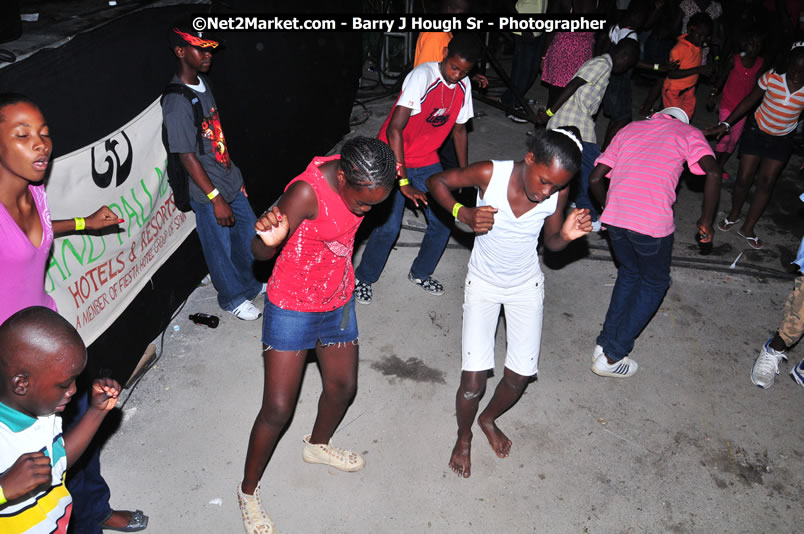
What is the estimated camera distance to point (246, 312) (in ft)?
16.0

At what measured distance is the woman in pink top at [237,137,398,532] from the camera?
2760 millimetres

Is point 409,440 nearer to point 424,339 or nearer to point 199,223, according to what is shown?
point 424,339

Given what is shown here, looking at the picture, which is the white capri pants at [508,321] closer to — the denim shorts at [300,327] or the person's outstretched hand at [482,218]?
the person's outstretched hand at [482,218]

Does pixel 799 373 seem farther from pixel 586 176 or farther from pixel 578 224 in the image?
pixel 578 224

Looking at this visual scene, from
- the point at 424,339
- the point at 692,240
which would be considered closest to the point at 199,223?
the point at 424,339

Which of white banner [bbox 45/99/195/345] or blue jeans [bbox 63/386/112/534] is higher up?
white banner [bbox 45/99/195/345]

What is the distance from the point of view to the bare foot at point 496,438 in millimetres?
3879

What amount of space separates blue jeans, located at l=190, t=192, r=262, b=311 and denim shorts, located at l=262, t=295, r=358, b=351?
64.9 inches

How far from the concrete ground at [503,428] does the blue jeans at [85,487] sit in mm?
372

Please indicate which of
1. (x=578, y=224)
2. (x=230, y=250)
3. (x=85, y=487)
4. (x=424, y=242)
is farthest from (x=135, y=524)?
(x=424, y=242)

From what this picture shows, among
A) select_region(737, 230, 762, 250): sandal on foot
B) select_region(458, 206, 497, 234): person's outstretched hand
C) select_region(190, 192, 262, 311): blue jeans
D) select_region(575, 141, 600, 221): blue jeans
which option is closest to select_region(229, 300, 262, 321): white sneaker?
select_region(190, 192, 262, 311): blue jeans

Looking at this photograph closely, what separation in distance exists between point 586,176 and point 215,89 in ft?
11.9

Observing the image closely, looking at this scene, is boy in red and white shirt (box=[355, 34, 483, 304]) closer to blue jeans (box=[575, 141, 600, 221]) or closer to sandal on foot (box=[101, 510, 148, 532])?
blue jeans (box=[575, 141, 600, 221])

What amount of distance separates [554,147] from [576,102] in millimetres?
2985
